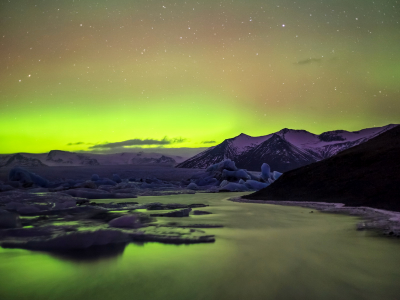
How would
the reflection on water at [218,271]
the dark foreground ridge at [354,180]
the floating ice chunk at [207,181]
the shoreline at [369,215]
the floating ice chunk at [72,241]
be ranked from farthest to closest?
1. the floating ice chunk at [207,181]
2. the dark foreground ridge at [354,180]
3. the shoreline at [369,215]
4. the floating ice chunk at [72,241]
5. the reflection on water at [218,271]

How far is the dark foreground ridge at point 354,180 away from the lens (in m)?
13.0

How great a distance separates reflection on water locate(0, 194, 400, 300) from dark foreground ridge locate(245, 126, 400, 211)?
6.83 metres

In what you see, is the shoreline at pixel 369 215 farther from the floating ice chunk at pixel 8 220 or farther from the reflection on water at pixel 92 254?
the floating ice chunk at pixel 8 220

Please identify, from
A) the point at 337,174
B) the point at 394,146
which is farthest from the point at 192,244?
the point at 394,146

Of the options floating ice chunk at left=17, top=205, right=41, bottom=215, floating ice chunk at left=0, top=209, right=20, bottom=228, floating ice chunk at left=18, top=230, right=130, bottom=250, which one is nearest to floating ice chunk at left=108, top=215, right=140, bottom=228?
floating ice chunk at left=18, top=230, right=130, bottom=250

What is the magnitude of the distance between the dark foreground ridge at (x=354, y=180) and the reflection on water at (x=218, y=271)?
6.83m

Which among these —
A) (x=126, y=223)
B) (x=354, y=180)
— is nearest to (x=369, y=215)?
(x=354, y=180)

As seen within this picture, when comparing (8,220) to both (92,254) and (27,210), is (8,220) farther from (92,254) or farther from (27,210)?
(27,210)

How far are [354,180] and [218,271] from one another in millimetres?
12741

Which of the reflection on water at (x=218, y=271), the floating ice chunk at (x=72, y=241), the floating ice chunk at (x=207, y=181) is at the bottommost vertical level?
the floating ice chunk at (x=207, y=181)

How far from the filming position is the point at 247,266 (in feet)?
15.7

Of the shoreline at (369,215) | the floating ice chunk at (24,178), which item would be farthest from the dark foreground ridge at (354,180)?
the floating ice chunk at (24,178)

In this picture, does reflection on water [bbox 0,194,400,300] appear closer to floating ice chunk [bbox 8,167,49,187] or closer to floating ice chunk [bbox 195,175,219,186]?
floating ice chunk [bbox 8,167,49,187]

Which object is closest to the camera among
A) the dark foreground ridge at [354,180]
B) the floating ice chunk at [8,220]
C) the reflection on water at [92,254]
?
the reflection on water at [92,254]
